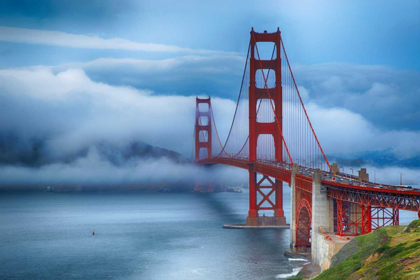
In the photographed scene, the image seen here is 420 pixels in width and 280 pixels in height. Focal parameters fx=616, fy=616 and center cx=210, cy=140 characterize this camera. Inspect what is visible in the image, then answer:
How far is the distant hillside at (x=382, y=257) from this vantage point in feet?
90.5

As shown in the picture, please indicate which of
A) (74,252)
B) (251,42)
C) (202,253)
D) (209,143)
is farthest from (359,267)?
(209,143)

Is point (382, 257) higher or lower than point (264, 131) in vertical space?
lower

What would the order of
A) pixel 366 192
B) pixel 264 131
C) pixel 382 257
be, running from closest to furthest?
pixel 382 257 < pixel 366 192 < pixel 264 131

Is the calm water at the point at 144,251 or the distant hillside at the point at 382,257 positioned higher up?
the distant hillside at the point at 382,257

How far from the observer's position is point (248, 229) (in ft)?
275

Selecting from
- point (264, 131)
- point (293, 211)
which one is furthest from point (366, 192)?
point (264, 131)

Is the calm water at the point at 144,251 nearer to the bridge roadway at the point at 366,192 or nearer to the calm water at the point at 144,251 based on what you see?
the calm water at the point at 144,251

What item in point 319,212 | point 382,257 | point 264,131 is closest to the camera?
point 382,257

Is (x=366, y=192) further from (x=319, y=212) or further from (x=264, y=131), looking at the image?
(x=264, y=131)

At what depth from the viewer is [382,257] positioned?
31.5 metres

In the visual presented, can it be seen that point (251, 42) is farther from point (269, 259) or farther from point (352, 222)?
point (352, 222)

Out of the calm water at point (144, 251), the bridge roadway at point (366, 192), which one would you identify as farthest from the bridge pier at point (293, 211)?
the calm water at point (144, 251)

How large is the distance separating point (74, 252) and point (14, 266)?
9.79 metres

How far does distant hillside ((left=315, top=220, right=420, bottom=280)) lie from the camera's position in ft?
90.5
